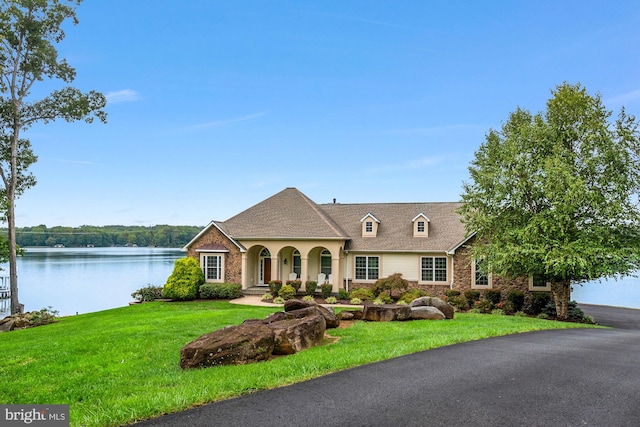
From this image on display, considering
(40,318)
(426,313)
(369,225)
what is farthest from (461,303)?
(40,318)

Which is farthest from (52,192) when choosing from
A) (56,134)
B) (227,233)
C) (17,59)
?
(227,233)

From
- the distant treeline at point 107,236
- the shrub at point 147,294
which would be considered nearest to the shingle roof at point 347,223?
the shrub at point 147,294

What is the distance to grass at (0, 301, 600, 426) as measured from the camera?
20.9ft

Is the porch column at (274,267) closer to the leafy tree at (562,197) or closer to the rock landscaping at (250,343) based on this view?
the leafy tree at (562,197)

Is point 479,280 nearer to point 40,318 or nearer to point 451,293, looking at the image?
point 451,293

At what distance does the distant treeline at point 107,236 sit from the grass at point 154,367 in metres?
89.2

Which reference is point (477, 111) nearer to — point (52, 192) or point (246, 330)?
point (246, 330)

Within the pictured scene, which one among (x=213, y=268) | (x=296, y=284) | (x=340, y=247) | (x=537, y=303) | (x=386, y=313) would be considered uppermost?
(x=340, y=247)

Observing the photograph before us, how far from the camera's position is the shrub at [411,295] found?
23441 mm

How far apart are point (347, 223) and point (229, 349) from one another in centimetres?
2201

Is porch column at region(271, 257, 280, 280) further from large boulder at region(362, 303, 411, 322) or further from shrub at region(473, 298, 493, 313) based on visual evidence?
large boulder at region(362, 303, 411, 322)

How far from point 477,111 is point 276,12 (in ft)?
41.0

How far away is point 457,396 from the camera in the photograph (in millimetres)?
6434

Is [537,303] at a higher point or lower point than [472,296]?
lower
